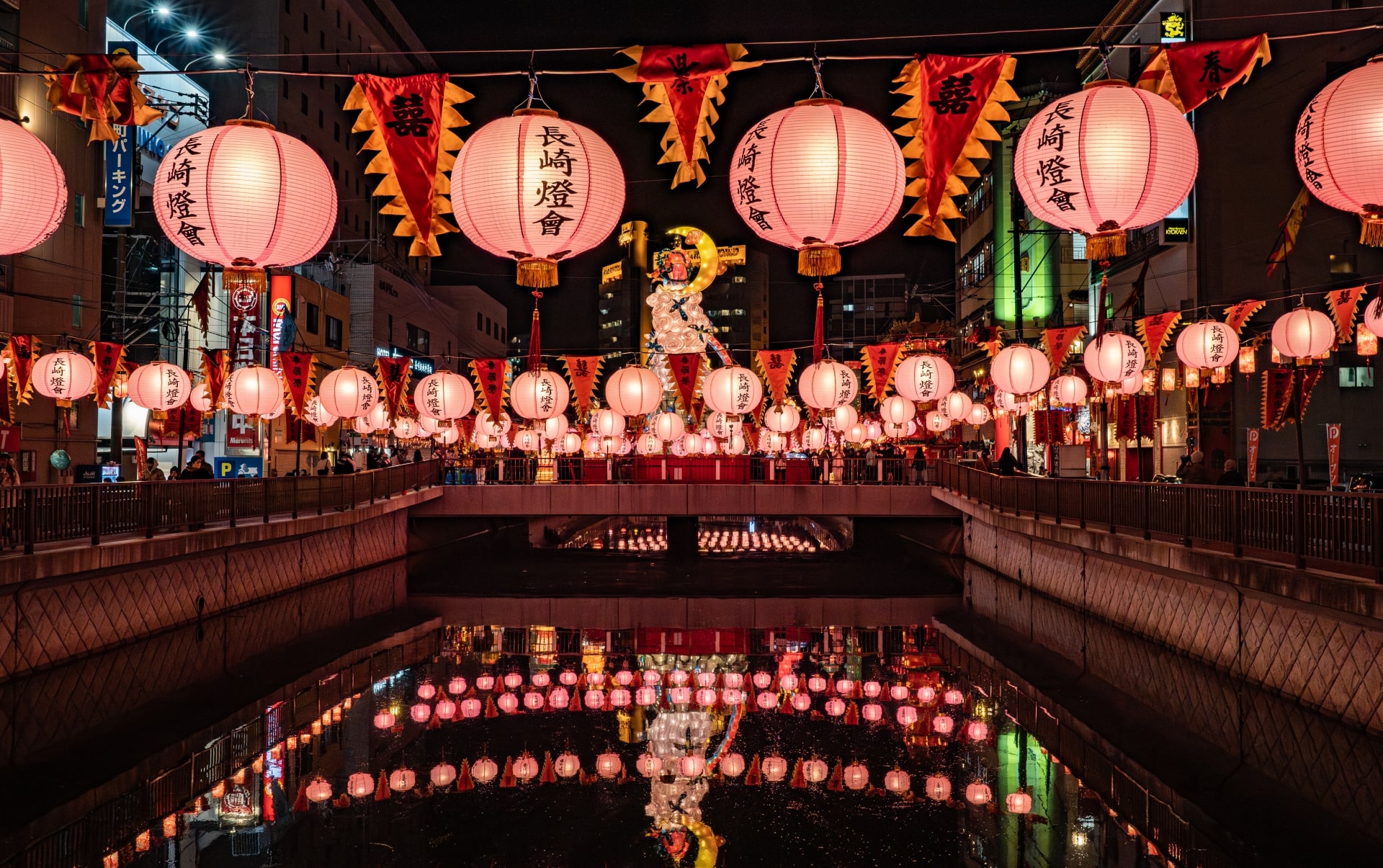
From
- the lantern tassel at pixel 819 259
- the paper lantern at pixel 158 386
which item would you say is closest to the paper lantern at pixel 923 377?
the lantern tassel at pixel 819 259

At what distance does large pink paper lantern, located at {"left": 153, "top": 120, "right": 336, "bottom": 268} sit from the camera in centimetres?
895

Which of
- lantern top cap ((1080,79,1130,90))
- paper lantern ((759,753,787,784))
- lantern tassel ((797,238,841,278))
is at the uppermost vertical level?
lantern top cap ((1080,79,1130,90))

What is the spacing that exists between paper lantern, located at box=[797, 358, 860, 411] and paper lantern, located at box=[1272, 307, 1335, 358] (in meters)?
9.02

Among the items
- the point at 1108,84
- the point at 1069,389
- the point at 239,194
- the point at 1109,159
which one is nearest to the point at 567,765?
the point at 239,194

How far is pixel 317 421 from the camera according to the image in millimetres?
25812

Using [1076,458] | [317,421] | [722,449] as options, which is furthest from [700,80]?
[1076,458]

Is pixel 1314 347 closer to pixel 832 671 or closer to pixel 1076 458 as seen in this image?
pixel 832 671

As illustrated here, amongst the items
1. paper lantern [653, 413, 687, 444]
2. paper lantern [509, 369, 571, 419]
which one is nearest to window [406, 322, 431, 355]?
paper lantern [653, 413, 687, 444]

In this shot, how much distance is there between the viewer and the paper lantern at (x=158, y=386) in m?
19.3

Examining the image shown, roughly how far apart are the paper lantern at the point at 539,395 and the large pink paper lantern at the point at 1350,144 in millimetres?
16296

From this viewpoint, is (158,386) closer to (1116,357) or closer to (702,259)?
(1116,357)

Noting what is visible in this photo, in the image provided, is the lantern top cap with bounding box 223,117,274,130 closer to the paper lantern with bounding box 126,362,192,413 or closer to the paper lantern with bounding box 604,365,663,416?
the paper lantern with bounding box 126,362,192,413

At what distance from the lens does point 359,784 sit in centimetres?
974

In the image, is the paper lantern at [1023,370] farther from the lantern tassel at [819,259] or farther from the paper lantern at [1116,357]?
the lantern tassel at [819,259]
